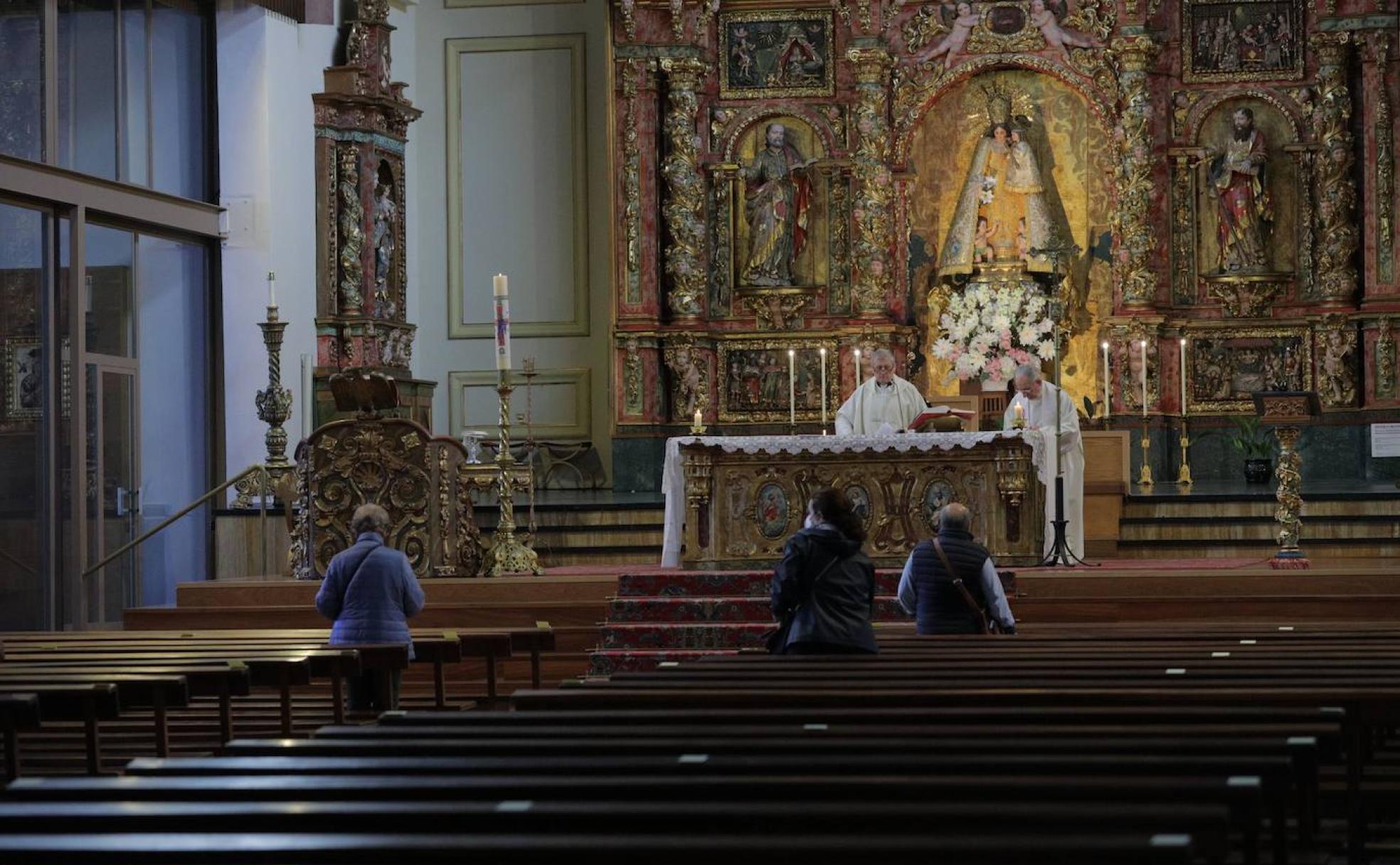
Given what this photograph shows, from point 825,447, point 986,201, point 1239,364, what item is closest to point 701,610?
point 825,447

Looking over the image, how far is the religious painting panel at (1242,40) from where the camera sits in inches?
784

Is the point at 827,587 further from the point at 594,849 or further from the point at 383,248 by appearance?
the point at 383,248

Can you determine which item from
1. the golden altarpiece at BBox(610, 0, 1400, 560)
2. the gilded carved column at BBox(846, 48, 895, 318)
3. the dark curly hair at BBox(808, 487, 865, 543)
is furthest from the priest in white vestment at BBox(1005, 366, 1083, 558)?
the dark curly hair at BBox(808, 487, 865, 543)

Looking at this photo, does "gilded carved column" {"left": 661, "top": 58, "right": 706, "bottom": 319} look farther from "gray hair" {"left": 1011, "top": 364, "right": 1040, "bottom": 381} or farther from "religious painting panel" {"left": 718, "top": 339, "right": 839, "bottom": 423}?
"gray hair" {"left": 1011, "top": 364, "right": 1040, "bottom": 381}

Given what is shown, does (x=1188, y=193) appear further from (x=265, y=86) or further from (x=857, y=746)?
(x=857, y=746)

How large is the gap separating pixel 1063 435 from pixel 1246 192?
6318 millimetres

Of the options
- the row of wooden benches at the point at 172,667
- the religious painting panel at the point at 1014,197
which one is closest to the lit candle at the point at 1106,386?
the religious painting panel at the point at 1014,197

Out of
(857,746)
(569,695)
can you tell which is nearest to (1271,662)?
(569,695)

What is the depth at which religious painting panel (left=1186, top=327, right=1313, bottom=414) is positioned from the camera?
19875 millimetres

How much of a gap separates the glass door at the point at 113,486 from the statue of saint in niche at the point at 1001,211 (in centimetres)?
825

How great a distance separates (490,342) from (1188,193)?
7.39m

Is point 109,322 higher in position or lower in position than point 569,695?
higher

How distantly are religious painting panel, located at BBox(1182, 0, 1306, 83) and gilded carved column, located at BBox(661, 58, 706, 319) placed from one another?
16.3ft

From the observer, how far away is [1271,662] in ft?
23.5
